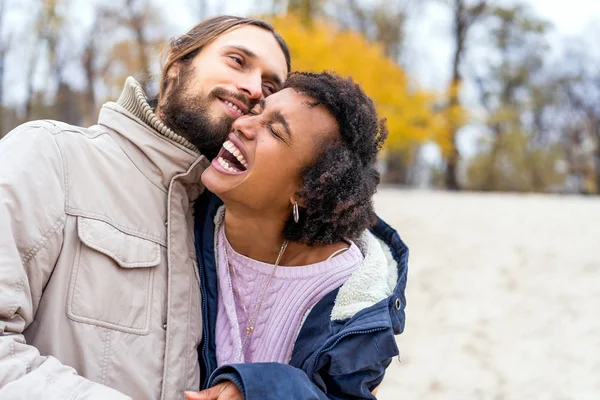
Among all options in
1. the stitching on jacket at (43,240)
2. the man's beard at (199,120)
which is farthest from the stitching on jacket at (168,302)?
the stitching on jacket at (43,240)

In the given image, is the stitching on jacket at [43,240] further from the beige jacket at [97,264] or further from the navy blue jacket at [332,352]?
the navy blue jacket at [332,352]

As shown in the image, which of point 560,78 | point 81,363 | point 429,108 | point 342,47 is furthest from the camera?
point 560,78

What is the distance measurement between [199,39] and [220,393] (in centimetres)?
172

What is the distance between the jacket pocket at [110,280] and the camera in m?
1.88

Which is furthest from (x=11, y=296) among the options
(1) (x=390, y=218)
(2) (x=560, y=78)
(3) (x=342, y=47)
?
(2) (x=560, y=78)

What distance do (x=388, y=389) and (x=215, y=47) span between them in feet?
13.3

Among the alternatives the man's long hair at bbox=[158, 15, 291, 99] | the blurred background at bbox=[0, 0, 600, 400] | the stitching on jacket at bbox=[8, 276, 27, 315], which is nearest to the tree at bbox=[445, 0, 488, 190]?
the blurred background at bbox=[0, 0, 600, 400]

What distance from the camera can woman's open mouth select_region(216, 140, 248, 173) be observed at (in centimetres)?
228

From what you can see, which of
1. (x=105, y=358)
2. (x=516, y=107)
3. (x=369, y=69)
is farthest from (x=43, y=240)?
(x=516, y=107)

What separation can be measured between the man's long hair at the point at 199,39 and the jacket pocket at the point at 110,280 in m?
0.96

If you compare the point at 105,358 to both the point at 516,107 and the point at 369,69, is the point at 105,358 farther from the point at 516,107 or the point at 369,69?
the point at 516,107

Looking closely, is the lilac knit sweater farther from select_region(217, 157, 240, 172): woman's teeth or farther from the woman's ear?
select_region(217, 157, 240, 172): woman's teeth

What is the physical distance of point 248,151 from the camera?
227 cm

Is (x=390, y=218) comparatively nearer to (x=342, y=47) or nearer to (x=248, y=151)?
(x=342, y=47)
